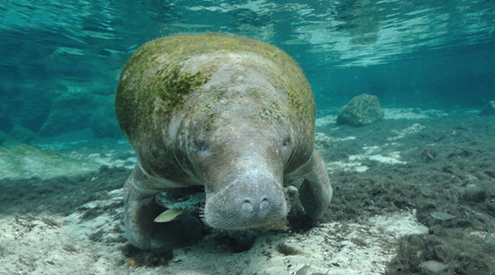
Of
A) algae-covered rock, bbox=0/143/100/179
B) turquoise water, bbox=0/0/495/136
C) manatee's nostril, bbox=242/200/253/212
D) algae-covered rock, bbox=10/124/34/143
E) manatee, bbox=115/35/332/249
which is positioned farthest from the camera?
algae-covered rock, bbox=10/124/34/143

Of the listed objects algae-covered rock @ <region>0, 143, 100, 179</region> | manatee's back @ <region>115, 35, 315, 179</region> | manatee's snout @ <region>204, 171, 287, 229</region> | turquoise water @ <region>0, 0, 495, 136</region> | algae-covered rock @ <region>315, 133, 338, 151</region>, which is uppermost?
turquoise water @ <region>0, 0, 495, 136</region>

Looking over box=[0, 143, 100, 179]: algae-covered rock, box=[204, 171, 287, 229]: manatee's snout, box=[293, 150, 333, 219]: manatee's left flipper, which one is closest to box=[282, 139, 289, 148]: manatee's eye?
box=[204, 171, 287, 229]: manatee's snout

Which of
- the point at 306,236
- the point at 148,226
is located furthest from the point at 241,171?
the point at 148,226

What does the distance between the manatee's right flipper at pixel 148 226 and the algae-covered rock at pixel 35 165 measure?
685 centimetres

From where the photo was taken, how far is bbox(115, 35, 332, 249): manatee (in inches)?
72.4

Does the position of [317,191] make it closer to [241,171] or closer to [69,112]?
[241,171]

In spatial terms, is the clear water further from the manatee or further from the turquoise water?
the manatee

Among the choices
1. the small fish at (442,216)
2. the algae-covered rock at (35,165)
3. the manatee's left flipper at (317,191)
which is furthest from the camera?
the algae-covered rock at (35,165)

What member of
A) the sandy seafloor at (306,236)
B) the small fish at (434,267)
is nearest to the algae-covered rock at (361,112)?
the sandy seafloor at (306,236)

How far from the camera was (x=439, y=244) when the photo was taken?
2693 millimetres

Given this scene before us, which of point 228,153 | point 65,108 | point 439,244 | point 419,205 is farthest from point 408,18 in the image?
point 65,108

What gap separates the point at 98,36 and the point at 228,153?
21.2 m

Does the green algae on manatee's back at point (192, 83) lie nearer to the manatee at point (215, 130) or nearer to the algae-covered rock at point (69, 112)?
the manatee at point (215, 130)

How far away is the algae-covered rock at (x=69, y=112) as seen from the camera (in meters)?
29.2
